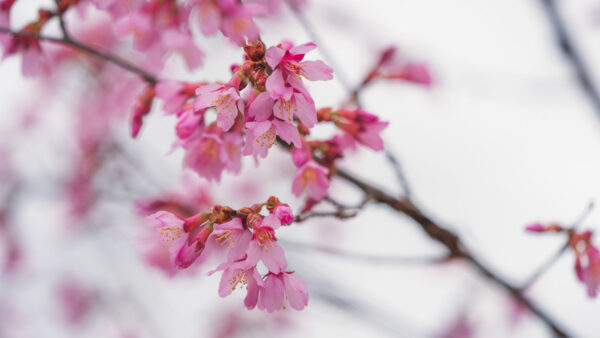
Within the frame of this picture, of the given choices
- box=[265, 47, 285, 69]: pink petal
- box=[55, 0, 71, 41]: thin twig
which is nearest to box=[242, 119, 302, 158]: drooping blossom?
box=[265, 47, 285, 69]: pink petal

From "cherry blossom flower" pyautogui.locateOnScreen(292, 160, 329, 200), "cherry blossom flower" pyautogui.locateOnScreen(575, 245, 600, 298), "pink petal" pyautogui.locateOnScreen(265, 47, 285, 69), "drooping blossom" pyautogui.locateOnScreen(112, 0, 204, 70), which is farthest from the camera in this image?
"cherry blossom flower" pyautogui.locateOnScreen(575, 245, 600, 298)

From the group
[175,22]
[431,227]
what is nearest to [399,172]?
[431,227]

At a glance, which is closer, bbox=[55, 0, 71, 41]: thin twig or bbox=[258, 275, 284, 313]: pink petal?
bbox=[258, 275, 284, 313]: pink petal

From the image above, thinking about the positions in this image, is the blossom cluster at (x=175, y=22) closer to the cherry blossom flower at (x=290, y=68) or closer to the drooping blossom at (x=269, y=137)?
the cherry blossom flower at (x=290, y=68)

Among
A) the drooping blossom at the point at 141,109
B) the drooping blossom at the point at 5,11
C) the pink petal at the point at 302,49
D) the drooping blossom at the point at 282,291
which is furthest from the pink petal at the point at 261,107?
the drooping blossom at the point at 5,11

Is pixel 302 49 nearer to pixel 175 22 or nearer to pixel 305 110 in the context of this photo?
pixel 305 110

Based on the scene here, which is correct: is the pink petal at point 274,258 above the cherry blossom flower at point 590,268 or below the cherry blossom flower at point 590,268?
above

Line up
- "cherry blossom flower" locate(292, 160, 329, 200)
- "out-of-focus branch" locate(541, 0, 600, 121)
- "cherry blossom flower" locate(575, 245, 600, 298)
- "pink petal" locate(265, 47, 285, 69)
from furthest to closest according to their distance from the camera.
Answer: "out-of-focus branch" locate(541, 0, 600, 121) < "cherry blossom flower" locate(575, 245, 600, 298) < "cherry blossom flower" locate(292, 160, 329, 200) < "pink petal" locate(265, 47, 285, 69)

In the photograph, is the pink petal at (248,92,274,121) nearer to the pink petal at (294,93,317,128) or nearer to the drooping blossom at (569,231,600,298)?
the pink petal at (294,93,317,128)
